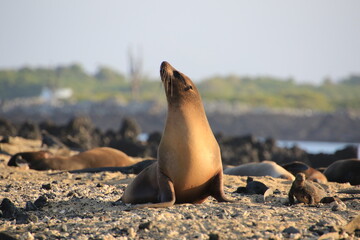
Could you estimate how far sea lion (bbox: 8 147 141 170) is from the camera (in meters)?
9.79

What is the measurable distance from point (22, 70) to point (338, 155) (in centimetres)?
9617

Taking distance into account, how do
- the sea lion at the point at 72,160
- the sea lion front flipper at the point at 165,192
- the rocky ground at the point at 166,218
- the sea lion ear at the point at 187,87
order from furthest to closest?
1. the sea lion at the point at 72,160
2. the sea lion ear at the point at 187,87
3. the sea lion front flipper at the point at 165,192
4. the rocky ground at the point at 166,218

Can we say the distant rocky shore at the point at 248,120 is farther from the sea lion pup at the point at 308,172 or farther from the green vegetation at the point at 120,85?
the sea lion pup at the point at 308,172

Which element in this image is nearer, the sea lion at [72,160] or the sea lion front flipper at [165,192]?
the sea lion front flipper at [165,192]

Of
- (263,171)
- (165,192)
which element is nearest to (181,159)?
(165,192)

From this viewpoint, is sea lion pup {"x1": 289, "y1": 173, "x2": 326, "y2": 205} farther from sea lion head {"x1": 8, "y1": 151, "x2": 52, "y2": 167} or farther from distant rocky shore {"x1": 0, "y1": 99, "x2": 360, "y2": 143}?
distant rocky shore {"x1": 0, "y1": 99, "x2": 360, "y2": 143}

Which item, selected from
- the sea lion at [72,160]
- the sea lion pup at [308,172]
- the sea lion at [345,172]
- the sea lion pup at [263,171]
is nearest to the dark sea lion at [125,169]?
the sea lion at [72,160]

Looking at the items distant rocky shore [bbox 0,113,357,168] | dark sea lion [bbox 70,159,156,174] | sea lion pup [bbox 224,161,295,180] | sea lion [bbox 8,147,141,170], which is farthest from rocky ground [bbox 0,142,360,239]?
distant rocky shore [bbox 0,113,357,168]

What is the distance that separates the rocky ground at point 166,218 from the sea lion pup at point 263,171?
2436 mm

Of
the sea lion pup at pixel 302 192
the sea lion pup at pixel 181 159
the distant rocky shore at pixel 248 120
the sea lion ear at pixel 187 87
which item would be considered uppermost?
the sea lion ear at pixel 187 87

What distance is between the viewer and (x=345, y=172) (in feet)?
32.1

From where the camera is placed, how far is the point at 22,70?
106 metres

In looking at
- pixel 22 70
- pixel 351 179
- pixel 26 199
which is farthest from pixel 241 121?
pixel 22 70

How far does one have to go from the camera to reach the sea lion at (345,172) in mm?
9594
